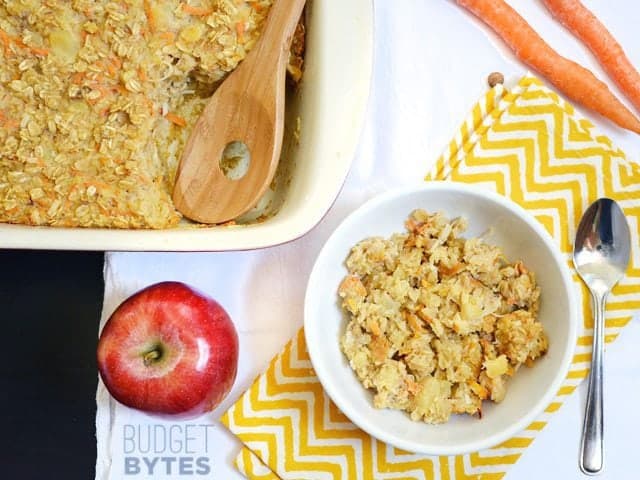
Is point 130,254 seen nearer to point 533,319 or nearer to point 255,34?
point 255,34

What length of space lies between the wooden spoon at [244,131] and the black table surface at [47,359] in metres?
0.27

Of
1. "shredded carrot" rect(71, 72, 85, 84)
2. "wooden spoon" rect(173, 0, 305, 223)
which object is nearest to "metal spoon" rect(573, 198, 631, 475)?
"wooden spoon" rect(173, 0, 305, 223)

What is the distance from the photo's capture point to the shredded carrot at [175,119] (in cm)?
131

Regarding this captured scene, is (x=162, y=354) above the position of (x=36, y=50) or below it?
below

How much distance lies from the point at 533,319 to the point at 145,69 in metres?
0.79

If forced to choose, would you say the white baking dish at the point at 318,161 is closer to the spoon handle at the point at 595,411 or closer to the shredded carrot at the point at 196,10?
the shredded carrot at the point at 196,10

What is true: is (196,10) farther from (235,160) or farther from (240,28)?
(235,160)

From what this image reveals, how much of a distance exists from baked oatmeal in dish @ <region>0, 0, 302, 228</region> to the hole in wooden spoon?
0.13m

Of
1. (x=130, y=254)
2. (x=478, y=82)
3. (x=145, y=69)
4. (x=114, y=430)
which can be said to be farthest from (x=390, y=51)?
(x=114, y=430)

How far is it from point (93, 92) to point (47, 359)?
22.3 inches

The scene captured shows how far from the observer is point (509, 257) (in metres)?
1.28

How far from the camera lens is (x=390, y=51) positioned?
141cm

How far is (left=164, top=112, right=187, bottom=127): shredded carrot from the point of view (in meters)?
1.31

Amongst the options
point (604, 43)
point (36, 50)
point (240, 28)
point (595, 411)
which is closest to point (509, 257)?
point (595, 411)
